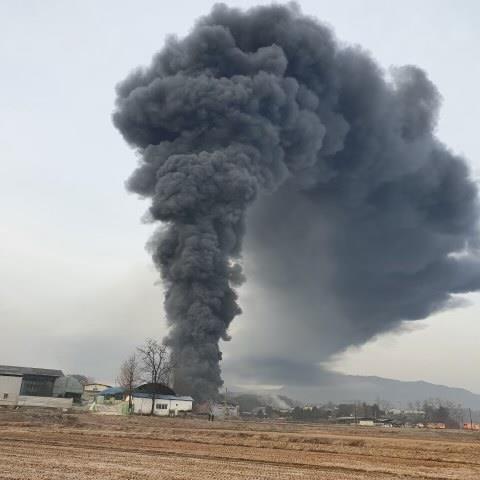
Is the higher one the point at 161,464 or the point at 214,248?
the point at 214,248

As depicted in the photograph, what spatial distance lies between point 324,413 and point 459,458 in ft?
382

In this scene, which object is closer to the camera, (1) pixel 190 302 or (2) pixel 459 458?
(2) pixel 459 458

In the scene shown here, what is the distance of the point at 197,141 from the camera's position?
6281 cm

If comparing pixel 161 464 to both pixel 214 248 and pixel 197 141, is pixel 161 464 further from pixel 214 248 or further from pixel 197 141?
pixel 197 141

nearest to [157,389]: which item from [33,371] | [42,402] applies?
[42,402]

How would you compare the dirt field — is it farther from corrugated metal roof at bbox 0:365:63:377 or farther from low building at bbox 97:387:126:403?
corrugated metal roof at bbox 0:365:63:377

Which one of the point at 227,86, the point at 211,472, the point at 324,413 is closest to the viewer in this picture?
the point at 211,472

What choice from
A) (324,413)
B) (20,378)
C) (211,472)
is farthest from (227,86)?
(324,413)

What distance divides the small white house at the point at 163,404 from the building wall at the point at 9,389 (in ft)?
56.2

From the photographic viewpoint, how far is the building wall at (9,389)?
68062 mm

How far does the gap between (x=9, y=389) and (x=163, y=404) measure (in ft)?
76.0

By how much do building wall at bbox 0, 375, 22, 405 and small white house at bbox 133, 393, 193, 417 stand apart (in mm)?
17125

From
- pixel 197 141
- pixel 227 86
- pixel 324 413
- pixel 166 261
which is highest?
pixel 227 86

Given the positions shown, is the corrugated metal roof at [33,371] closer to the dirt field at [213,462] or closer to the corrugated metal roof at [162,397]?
the corrugated metal roof at [162,397]
